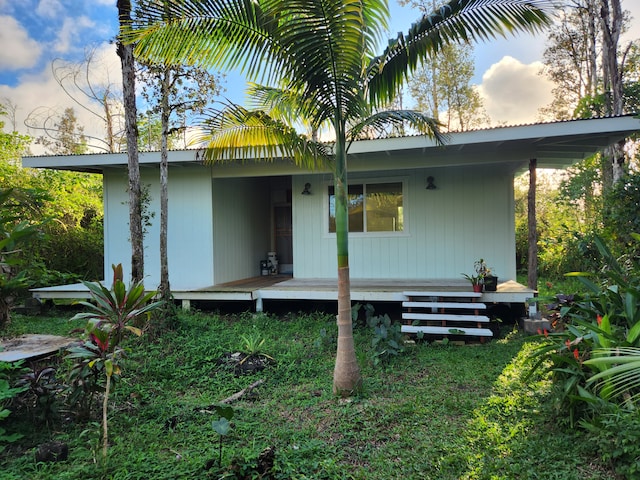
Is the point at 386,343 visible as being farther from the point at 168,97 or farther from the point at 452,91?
the point at 452,91

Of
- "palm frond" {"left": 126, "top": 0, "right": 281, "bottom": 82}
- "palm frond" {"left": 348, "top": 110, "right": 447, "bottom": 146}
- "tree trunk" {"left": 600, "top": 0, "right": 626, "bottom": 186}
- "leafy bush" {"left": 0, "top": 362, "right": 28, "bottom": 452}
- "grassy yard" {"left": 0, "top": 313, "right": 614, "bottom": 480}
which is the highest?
"tree trunk" {"left": 600, "top": 0, "right": 626, "bottom": 186}

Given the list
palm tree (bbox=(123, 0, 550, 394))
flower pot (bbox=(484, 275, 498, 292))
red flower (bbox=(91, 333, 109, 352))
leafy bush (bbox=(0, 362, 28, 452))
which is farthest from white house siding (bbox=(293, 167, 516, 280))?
leafy bush (bbox=(0, 362, 28, 452))

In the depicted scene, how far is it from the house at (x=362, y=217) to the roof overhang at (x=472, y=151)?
0.9 inches

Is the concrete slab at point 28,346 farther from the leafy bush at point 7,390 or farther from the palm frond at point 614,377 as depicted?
the palm frond at point 614,377

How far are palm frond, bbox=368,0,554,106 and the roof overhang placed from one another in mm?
1804

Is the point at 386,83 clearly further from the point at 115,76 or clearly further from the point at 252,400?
the point at 115,76

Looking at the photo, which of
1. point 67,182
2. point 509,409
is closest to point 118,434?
point 509,409

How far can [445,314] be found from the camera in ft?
18.8

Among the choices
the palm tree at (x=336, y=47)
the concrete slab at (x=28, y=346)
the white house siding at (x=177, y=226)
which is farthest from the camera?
the white house siding at (x=177, y=226)

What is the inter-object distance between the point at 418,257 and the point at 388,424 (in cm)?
475

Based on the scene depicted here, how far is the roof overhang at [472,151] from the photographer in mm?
5430

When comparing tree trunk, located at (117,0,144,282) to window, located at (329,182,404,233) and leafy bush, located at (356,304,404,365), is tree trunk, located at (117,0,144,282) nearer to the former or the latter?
leafy bush, located at (356,304,404,365)

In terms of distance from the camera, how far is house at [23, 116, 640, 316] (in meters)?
6.73

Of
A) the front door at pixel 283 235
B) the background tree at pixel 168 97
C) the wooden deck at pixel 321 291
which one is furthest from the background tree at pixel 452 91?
the background tree at pixel 168 97
